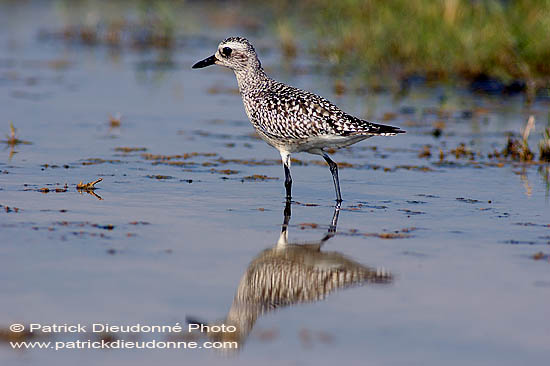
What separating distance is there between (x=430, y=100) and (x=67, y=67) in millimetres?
7977

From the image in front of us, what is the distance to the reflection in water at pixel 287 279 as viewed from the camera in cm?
678

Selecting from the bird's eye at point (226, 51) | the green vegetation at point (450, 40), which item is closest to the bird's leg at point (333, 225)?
the bird's eye at point (226, 51)

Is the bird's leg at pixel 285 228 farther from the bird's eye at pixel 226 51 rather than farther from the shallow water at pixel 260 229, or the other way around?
the bird's eye at pixel 226 51

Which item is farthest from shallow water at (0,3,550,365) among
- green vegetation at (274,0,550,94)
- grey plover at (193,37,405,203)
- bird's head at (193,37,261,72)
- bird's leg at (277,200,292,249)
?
green vegetation at (274,0,550,94)

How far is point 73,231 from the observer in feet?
28.0

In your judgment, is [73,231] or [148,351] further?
[73,231]

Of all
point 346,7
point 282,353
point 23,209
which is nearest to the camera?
point 282,353

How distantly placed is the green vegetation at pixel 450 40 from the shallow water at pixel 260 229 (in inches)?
63.7

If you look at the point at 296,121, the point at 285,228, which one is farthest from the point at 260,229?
the point at 296,121

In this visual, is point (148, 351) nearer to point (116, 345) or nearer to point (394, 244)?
point (116, 345)

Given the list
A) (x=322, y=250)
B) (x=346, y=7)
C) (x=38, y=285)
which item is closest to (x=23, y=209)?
(x=38, y=285)

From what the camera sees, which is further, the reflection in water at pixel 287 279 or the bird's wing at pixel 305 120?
the bird's wing at pixel 305 120

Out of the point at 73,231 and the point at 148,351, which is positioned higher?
the point at 73,231

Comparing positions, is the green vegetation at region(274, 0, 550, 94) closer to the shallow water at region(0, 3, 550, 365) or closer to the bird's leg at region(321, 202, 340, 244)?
the shallow water at region(0, 3, 550, 365)
